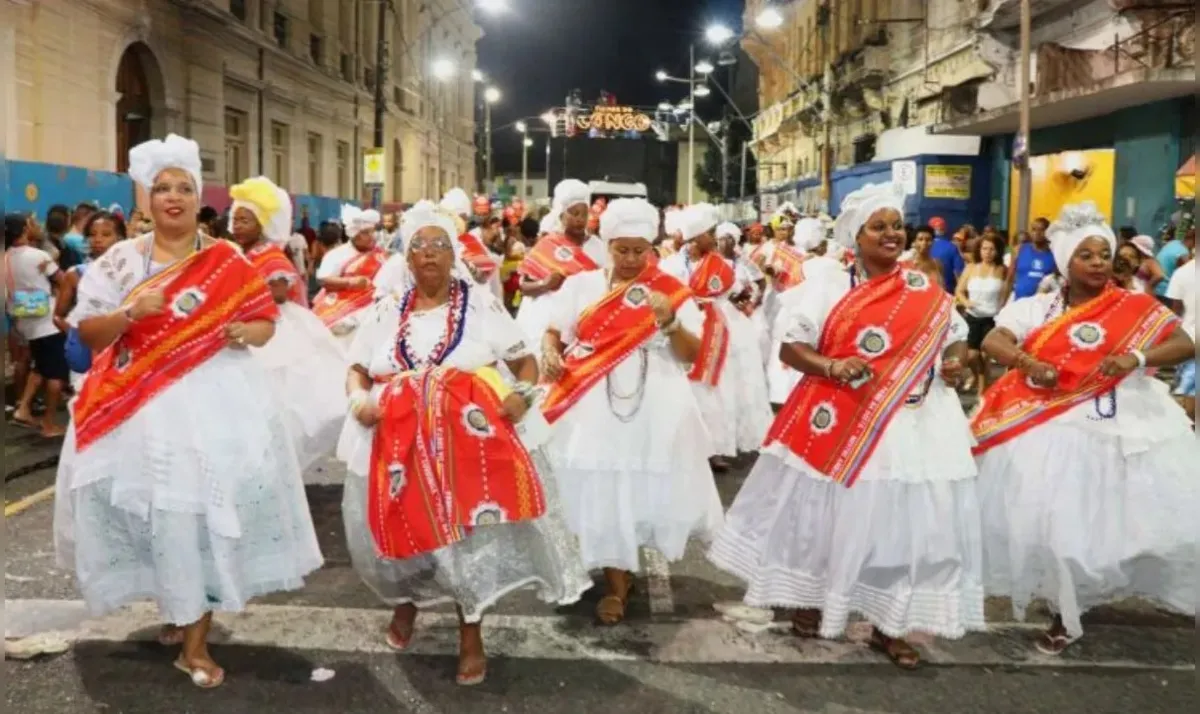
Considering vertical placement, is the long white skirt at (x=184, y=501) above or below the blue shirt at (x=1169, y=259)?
below

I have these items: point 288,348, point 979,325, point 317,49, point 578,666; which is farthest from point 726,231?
point 317,49

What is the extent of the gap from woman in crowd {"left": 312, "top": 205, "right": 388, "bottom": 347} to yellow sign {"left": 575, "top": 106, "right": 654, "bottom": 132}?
2683 inches

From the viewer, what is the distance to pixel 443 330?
4578 mm

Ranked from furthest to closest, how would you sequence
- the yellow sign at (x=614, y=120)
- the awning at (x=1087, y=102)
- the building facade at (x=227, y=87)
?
the yellow sign at (x=614, y=120), the awning at (x=1087, y=102), the building facade at (x=227, y=87)

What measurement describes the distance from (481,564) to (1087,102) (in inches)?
777

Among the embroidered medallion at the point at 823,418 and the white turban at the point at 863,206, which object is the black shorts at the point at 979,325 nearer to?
the white turban at the point at 863,206

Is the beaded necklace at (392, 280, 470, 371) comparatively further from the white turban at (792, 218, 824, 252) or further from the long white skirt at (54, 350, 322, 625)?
the white turban at (792, 218, 824, 252)

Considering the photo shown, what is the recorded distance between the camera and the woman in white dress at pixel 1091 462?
15.9 ft

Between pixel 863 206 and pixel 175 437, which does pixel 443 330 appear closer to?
pixel 175 437

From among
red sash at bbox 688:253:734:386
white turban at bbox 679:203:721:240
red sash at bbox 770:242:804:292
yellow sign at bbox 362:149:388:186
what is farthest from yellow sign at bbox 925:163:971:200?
red sash at bbox 688:253:734:386

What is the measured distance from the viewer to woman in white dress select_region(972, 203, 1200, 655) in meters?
4.85

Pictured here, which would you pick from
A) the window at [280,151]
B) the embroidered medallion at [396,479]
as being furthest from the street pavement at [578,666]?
the window at [280,151]

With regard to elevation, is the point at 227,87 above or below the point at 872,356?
above

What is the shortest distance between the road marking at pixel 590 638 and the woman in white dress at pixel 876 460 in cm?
22
